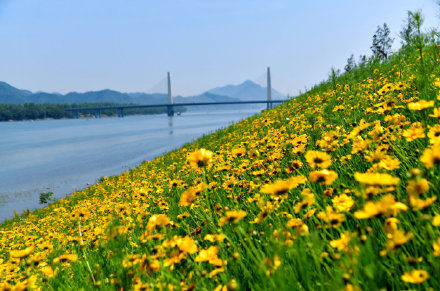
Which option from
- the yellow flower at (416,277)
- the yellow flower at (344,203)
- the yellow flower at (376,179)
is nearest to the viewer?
the yellow flower at (416,277)

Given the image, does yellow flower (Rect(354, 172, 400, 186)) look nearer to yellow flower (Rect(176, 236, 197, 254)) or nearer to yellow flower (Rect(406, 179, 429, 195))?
yellow flower (Rect(406, 179, 429, 195))

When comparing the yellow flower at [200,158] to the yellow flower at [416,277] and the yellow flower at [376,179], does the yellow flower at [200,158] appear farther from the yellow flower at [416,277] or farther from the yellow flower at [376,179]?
the yellow flower at [416,277]

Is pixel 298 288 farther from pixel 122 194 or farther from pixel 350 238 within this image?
pixel 122 194

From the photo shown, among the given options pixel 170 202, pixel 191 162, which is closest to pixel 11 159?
pixel 170 202

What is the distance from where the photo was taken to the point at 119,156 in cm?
2406

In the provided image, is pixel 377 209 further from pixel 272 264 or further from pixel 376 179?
pixel 272 264

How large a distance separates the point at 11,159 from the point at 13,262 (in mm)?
31188

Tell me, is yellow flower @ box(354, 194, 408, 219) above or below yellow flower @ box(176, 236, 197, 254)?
above

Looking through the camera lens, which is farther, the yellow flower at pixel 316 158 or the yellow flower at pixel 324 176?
the yellow flower at pixel 316 158

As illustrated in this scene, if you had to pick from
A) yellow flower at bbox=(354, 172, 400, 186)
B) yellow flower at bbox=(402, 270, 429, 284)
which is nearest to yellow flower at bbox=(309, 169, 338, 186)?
yellow flower at bbox=(354, 172, 400, 186)

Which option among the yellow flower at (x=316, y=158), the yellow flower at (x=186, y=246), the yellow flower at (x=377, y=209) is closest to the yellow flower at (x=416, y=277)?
the yellow flower at (x=377, y=209)

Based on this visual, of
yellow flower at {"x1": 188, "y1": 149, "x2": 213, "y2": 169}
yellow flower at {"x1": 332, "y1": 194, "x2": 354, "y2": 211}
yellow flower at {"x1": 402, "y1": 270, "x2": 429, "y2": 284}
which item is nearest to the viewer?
yellow flower at {"x1": 402, "y1": 270, "x2": 429, "y2": 284}

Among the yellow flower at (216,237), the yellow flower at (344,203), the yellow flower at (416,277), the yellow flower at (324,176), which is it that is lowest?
the yellow flower at (216,237)

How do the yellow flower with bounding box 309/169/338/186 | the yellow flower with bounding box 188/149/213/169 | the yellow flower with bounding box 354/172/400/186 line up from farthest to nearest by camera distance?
the yellow flower with bounding box 188/149/213/169
the yellow flower with bounding box 309/169/338/186
the yellow flower with bounding box 354/172/400/186
